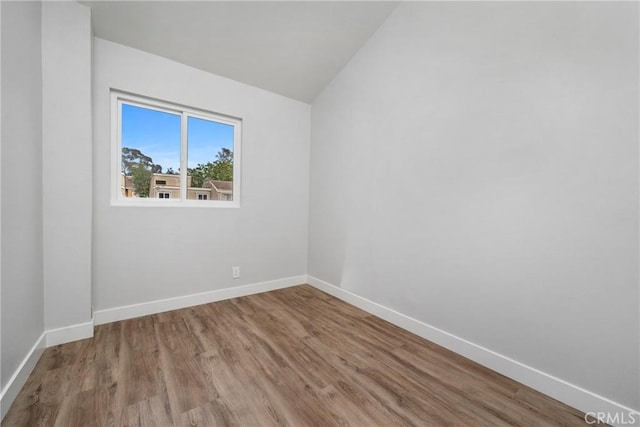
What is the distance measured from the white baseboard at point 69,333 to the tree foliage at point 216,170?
1.47 meters

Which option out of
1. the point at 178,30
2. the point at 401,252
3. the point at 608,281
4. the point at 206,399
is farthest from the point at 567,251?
the point at 178,30

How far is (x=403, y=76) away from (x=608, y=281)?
79.1 inches

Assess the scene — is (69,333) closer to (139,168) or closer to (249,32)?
(139,168)

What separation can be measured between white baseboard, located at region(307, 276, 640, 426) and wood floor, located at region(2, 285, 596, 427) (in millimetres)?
49

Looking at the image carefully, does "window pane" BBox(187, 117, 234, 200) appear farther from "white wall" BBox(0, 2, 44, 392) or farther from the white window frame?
"white wall" BBox(0, 2, 44, 392)

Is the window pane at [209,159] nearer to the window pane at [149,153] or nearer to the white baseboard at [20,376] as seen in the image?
the window pane at [149,153]

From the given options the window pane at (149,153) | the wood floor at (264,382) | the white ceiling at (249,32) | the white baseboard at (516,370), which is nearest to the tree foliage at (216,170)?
the window pane at (149,153)

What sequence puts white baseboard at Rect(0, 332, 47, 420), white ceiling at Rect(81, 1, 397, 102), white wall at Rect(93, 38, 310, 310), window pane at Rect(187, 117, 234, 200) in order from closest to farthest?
1. white baseboard at Rect(0, 332, 47, 420)
2. white ceiling at Rect(81, 1, 397, 102)
3. white wall at Rect(93, 38, 310, 310)
4. window pane at Rect(187, 117, 234, 200)

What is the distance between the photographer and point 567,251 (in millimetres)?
1467

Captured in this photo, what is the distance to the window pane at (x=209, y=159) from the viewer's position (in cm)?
276

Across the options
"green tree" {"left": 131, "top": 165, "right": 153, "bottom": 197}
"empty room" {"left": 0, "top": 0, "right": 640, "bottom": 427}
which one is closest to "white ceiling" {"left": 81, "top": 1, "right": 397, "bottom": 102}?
"empty room" {"left": 0, "top": 0, "right": 640, "bottom": 427}

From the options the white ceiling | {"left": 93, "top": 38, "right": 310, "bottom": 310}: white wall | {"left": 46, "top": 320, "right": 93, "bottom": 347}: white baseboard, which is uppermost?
the white ceiling

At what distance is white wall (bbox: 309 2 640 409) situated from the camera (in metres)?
1.33

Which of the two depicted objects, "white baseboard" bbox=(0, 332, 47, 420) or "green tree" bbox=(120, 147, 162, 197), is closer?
"white baseboard" bbox=(0, 332, 47, 420)
